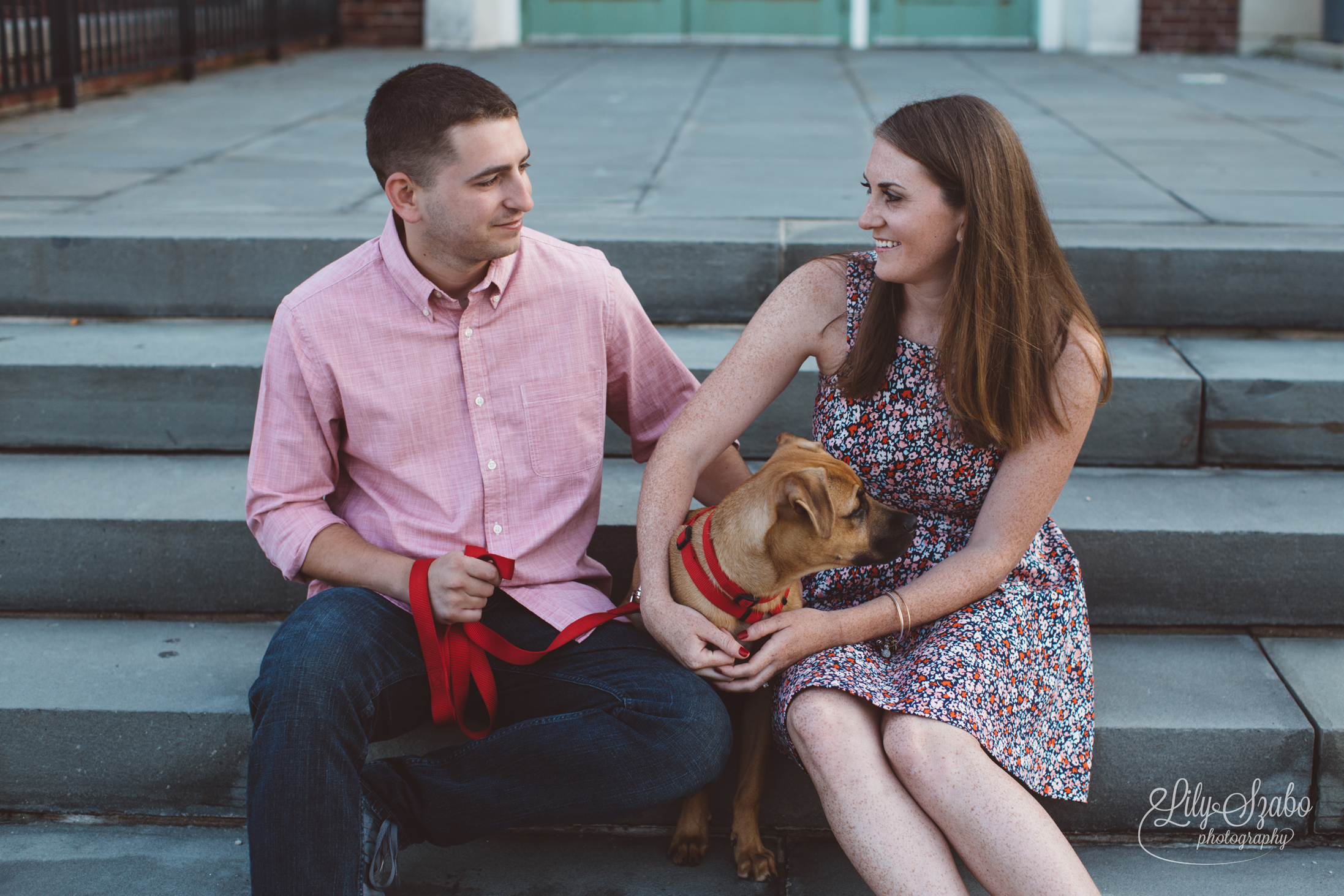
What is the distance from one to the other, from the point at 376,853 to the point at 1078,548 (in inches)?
73.0

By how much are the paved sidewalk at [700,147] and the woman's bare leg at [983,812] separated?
2.17 m

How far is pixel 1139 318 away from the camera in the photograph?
3.79 metres

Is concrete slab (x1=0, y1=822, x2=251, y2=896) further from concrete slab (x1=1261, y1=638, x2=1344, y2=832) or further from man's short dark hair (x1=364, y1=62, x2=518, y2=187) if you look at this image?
concrete slab (x1=1261, y1=638, x2=1344, y2=832)

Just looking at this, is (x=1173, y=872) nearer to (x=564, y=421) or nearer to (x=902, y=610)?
(x=902, y=610)

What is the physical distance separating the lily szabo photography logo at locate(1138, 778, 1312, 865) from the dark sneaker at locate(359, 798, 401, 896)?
5.46 ft

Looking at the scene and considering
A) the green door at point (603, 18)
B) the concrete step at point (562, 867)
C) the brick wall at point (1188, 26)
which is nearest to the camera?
the concrete step at point (562, 867)

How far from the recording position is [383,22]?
448 inches

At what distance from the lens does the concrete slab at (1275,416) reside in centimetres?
328

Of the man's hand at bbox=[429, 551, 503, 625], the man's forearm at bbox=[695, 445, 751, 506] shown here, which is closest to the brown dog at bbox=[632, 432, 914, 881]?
the man's forearm at bbox=[695, 445, 751, 506]

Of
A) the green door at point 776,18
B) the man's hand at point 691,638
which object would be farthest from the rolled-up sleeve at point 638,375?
the green door at point 776,18

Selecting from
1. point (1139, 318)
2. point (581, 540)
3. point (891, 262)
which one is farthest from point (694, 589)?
point (1139, 318)

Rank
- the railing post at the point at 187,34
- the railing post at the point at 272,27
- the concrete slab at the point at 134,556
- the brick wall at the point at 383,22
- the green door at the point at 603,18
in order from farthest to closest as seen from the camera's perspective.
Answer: the green door at the point at 603,18 < the brick wall at the point at 383,22 < the railing post at the point at 272,27 < the railing post at the point at 187,34 < the concrete slab at the point at 134,556

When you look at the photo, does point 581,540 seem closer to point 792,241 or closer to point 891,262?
point 891,262

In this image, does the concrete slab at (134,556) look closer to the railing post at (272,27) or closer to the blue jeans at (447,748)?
the blue jeans at (447,748)
